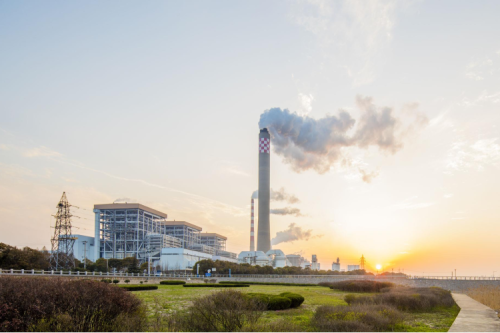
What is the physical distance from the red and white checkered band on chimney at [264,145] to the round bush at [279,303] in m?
80.9

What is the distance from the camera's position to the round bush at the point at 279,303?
17.1 m

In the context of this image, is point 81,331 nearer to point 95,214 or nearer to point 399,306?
point 399,306

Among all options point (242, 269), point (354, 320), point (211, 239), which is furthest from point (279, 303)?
point (211, 239)

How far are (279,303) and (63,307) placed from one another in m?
10.4

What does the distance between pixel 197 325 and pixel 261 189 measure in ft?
293

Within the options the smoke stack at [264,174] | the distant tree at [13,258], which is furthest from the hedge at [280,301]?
the smoke stack at [264,174]

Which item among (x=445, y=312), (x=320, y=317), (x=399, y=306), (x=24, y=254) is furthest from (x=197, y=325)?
(x=24, y=254)

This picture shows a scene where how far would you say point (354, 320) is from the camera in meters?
11.2

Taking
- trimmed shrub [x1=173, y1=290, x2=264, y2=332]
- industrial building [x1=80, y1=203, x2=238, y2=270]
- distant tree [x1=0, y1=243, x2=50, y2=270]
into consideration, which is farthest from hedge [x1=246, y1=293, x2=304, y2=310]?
industrial building [x1=80, y1=203, x2=238, y2=270]

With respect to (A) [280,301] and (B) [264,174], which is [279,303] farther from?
(B) [264,174]

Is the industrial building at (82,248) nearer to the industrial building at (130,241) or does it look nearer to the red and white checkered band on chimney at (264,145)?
the industrial building at (130,241)

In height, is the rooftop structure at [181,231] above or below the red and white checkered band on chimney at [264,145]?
below

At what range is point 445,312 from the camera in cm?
1867

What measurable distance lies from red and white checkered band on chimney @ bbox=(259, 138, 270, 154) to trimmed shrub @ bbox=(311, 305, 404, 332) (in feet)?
276
